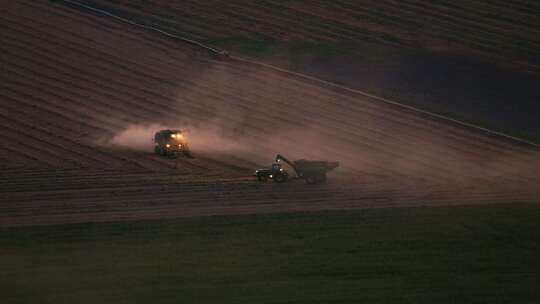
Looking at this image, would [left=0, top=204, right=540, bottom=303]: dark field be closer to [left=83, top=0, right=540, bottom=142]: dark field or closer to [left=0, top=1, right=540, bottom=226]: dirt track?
[left=0, top=1, right=540, bottom=226]: dirt track

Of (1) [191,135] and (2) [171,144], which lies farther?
(1) [191,135]

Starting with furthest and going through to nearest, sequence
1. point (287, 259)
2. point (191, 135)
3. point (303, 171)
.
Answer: point (191, 135) < point (303, 171) < point (287, 259)

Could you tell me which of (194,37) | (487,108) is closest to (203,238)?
(487,108)

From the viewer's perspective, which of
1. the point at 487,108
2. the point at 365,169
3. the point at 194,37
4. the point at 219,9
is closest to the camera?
the point at 365,169

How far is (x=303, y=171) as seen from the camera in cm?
2739

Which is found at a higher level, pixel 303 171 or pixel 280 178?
pixel 303 171

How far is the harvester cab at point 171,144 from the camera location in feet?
103

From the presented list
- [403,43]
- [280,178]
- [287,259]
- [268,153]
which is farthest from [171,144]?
[403,43]

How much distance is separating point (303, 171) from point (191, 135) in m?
8.76

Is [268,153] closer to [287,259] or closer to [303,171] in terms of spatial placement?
[303,171]

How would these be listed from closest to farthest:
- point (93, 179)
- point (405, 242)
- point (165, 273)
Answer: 1. point (165, 273)
2. point (405, 242)
3. point (93, 179)

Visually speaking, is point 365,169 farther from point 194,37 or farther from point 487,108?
point 194,37

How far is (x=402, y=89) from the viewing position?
4000 cm

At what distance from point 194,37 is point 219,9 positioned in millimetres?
5320
